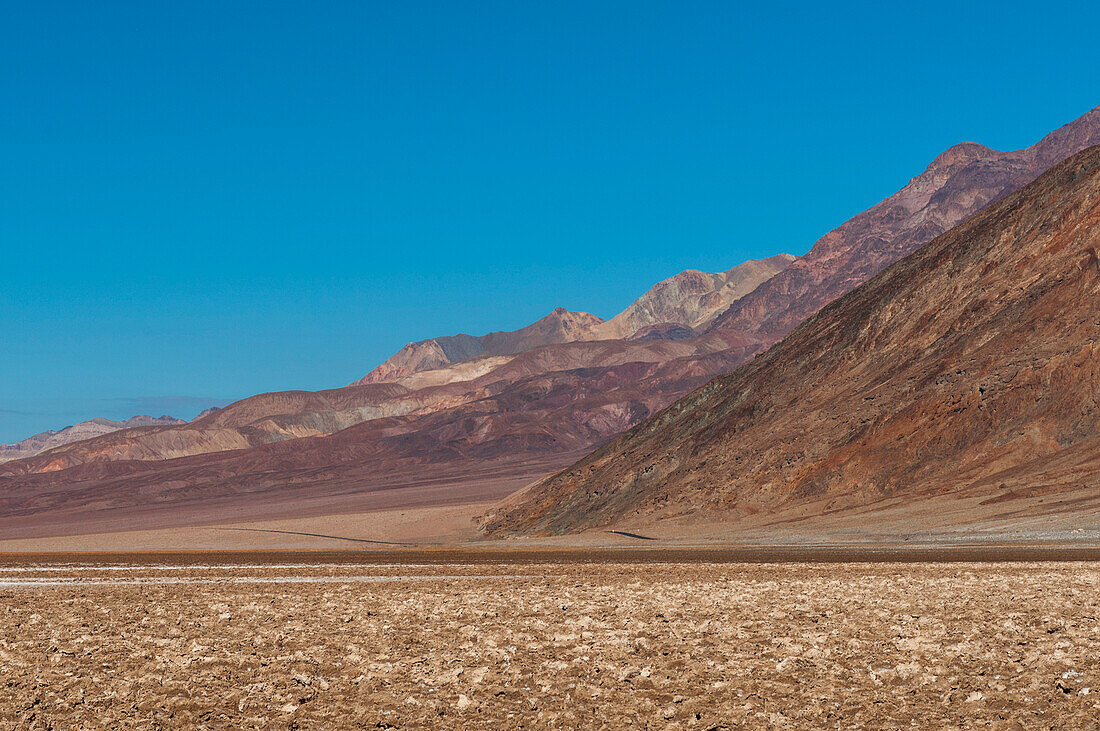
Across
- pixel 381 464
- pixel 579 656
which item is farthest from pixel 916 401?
pixel 381 464

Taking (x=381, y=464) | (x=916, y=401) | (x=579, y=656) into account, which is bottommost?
(x=579, y=656)

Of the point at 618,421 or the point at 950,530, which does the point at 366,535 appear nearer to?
the point at 950,530

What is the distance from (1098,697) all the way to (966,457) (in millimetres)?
38260

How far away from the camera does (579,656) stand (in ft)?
38.5

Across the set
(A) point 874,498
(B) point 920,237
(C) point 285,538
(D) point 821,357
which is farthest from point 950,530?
(B) point 920,237

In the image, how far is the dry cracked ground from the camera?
957 centimetres

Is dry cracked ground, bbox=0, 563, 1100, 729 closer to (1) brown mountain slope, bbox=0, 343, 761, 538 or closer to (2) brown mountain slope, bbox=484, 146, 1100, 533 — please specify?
(2) brown mountain slope, bbox=484, 146, 1100, 533

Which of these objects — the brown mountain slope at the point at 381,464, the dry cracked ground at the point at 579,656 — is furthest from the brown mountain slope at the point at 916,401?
the brown mountain slope at the point at 381,464

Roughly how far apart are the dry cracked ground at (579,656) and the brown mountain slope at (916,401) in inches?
1132

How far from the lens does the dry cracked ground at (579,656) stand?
377 inches

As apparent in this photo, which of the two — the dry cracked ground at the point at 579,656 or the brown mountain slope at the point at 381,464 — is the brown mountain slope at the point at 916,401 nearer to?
the dry cracked ground at the point at 579,656

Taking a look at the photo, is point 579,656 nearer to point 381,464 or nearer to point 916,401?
point 916,401

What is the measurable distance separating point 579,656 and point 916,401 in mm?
41000

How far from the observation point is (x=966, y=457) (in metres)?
45.1
